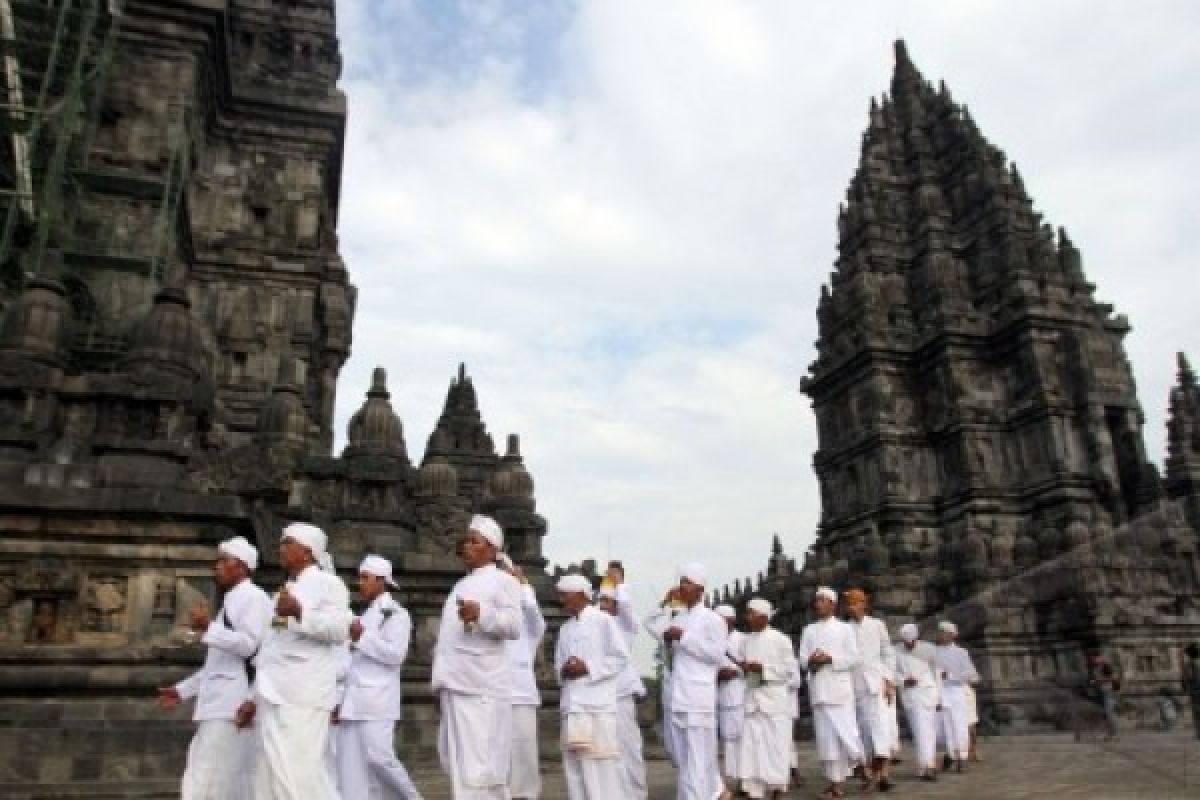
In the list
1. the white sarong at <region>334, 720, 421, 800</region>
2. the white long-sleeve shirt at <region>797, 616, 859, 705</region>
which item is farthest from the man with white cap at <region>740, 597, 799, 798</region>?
the white sarong at <region>334, 720, 421, 800</region>

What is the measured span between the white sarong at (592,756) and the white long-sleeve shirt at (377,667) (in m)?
1.31

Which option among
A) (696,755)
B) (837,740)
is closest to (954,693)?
(837,740)

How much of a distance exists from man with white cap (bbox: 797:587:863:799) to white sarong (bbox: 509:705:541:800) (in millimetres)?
2942

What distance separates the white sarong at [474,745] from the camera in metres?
5.48

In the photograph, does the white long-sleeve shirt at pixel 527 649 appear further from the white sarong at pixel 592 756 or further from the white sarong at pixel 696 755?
the white sarong at pixel 696 755

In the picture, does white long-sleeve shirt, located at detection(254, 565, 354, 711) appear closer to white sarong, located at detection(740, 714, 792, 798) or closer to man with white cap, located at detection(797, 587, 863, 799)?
white sarong, located at detection(740, 714, 792, 798)

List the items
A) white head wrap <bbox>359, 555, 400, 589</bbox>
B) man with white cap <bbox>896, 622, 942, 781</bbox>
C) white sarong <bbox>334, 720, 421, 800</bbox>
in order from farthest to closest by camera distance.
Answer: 1. man with white cap <bbox>896, 622, 942, 781</bbox>
2. white head wrap <bbox>359, 555, 400, 589</bbox>
3. white sarong <bbox>334, 720, 421, 800</bbox>

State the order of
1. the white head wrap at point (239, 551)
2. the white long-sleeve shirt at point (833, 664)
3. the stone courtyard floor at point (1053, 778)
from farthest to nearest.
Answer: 1. the white long-sleeve shirt at point (833, 664)
2. the stone courtyard floor at point (1053, 778)
3. the white head wrap at point (239, 551)

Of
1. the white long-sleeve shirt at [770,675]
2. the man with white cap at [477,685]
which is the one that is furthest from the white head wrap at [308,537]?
the white long-sleeve shirt at [770,675]

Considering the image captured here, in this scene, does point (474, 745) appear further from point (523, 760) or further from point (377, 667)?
point (523, 760)

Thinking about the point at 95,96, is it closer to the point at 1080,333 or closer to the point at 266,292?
the point at 266,292

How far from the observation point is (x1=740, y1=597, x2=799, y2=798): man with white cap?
843 centimetres

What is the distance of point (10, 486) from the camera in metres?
8.81

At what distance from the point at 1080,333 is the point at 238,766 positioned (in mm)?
32025
